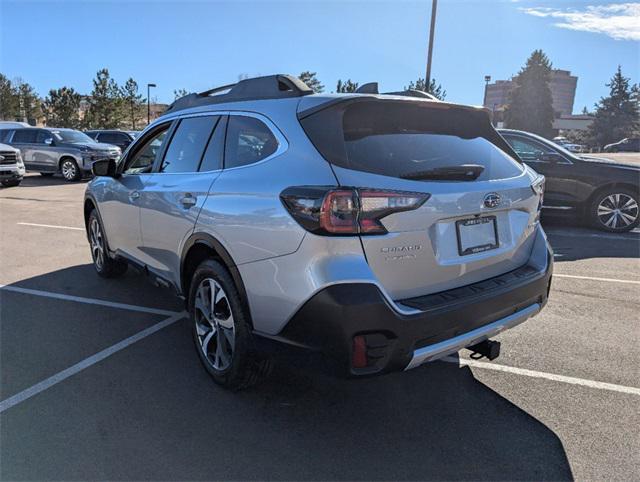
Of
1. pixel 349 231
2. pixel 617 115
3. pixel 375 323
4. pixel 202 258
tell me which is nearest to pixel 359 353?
pixel 375 323

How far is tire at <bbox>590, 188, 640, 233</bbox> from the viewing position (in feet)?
27.7

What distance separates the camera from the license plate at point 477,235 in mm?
2744

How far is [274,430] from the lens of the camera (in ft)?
9.32

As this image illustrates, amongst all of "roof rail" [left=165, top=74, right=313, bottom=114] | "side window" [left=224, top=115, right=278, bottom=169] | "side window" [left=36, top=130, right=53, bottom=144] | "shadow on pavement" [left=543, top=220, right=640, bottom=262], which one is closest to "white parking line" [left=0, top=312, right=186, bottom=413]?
"side window" [left=224, top=115, right=278, bottom=169]

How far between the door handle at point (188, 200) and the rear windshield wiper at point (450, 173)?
1462 millimetres

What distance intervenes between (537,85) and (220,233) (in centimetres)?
7915

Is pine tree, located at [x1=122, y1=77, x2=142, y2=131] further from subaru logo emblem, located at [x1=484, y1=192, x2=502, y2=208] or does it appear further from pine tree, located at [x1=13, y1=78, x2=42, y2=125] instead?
subaru logo emblem, located at [x1=484, y1=192, x2=502, y2=208]

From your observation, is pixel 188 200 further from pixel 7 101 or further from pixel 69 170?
pixel 7 101

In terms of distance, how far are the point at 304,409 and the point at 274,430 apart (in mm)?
279

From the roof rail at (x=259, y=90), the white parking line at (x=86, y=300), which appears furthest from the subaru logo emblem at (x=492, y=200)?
the white parking line at (x=86, y=300)

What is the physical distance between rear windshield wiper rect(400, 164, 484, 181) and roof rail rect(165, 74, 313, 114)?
2.85ft

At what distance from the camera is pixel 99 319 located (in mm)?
4500

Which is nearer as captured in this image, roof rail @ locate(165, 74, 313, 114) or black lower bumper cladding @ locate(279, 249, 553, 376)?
black lower bumper cladding @ locate(279, 249, 553, 376)

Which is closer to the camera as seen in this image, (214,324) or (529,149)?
(214,324)
